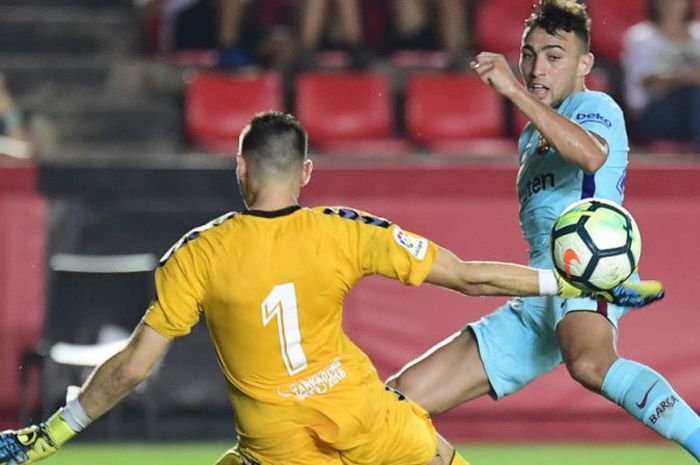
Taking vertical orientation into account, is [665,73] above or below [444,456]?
above

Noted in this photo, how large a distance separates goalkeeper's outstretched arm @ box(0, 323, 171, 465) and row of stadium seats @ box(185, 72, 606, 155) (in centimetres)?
617

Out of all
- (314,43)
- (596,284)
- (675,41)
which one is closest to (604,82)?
(675,41)

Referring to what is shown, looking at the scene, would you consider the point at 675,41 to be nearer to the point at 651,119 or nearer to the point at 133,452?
the point at 651,119

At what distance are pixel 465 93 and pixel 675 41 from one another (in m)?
1.65

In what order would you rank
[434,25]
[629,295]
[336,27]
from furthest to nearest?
[434,25] → [336,27] → [629,295]

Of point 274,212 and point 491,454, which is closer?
Answer: point 274,212

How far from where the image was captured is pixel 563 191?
6211 millimetres

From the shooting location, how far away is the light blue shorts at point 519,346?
20.6 ft

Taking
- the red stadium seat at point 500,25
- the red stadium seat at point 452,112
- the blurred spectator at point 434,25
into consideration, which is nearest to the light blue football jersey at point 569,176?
the red stadium seat at point 452,112

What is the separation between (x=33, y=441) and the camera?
5207 millimetres

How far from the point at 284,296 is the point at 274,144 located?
522 mm

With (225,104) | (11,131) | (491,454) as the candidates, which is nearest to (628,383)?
(491,454)

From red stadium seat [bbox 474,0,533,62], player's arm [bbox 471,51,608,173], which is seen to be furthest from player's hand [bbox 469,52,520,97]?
red stadium seat [bbox 474,0,533,62]

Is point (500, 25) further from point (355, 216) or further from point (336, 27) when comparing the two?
point (355, 216)
